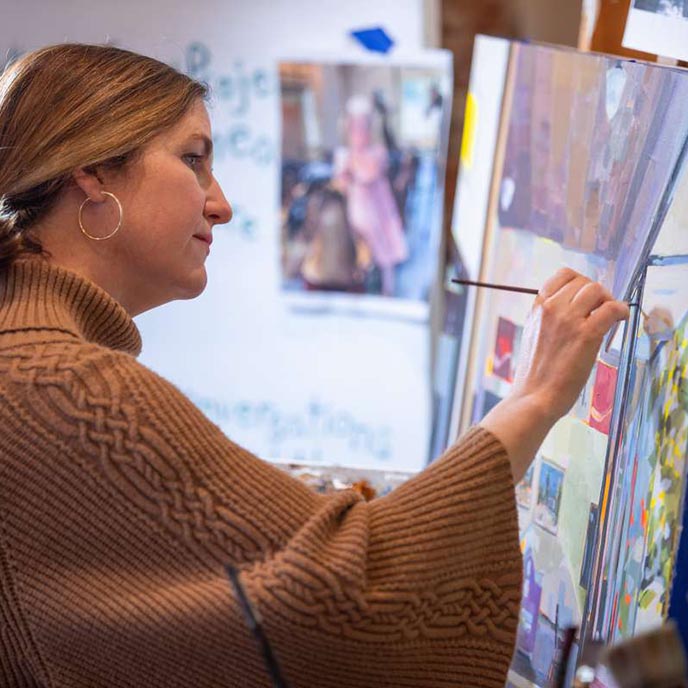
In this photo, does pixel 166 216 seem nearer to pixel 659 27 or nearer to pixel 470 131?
pixel 659 27

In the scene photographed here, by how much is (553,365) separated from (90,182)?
22.1 inches

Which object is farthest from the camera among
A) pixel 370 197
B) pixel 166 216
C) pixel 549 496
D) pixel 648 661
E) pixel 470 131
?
pixel 370 197

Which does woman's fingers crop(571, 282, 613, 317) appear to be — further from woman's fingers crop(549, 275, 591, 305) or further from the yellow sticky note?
the yellow sticky note

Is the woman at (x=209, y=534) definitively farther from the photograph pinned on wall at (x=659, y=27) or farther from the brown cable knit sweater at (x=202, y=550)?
the photograph pinned on wall at (x=659, y=27)

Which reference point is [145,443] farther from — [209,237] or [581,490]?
[581,490]

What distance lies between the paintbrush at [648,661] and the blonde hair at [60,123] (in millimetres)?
841

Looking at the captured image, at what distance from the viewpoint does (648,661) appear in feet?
2.25

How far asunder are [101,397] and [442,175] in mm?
2304

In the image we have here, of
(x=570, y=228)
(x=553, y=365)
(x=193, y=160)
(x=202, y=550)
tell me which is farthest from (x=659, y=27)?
(x=202, y=550)

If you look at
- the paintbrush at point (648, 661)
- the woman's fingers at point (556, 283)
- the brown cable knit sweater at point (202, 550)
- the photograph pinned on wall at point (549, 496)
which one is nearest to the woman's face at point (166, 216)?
the brown cable knit sweater at point (202, 550)

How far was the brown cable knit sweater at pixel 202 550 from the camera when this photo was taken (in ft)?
3.63

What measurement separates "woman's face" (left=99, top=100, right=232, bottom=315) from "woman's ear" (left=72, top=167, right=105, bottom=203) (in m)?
→ 0.01

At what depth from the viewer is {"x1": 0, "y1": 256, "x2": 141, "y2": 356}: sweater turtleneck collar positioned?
3.98 ft

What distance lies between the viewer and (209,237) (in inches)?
55.9
